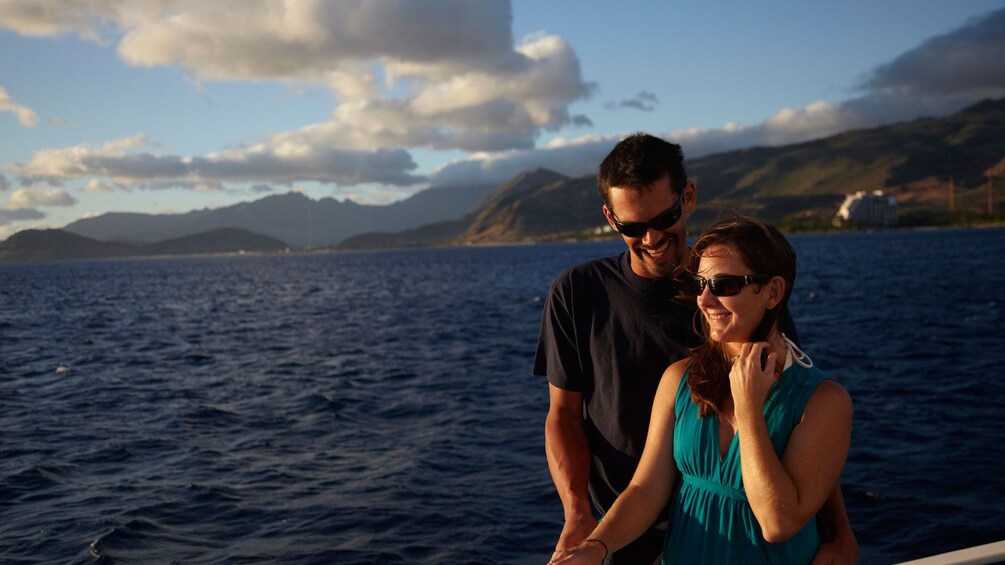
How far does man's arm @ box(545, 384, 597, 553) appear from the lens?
Answer: 4184 mm

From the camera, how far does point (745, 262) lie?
3236 mm

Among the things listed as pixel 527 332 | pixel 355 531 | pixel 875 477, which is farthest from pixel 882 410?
pixel 527 332

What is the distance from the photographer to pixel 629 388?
4.17m

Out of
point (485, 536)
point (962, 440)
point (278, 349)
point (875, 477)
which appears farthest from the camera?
point (278, 349)

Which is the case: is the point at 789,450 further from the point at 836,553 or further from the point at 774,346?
the point at 836,553

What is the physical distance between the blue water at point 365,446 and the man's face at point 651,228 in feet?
27.3

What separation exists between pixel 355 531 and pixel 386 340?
92.1 ft

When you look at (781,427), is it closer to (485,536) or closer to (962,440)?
(485,536)

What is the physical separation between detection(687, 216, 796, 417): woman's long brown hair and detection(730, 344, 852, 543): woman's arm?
270 millimetres

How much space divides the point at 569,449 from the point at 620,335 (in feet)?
2.46

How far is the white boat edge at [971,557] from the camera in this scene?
3.51 m

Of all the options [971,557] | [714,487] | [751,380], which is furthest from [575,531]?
[971,557]

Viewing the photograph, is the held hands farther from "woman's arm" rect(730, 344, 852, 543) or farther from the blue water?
the blue water

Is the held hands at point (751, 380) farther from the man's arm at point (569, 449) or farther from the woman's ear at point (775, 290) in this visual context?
the man's arm at point (569, 449)
